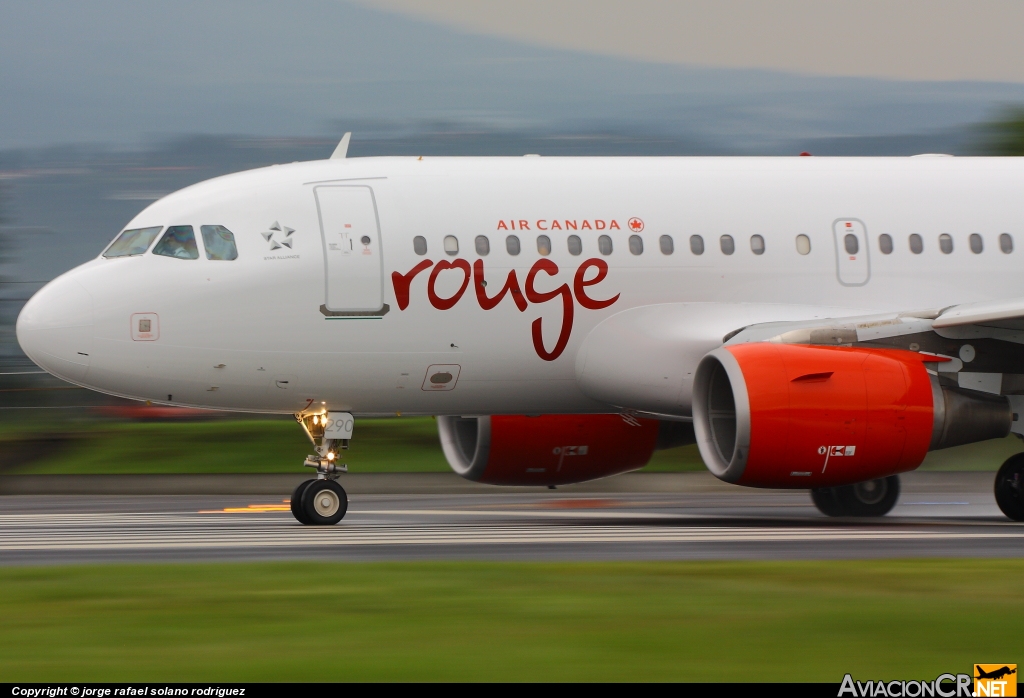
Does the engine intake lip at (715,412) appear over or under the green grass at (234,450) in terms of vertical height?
over

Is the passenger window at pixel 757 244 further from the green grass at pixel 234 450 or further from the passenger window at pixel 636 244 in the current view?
the green grass at pixel 234 450

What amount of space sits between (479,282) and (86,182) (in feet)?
399

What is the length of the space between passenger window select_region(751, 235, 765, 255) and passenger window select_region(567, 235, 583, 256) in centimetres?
184

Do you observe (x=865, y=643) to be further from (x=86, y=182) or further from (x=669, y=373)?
(x=86, y=182)

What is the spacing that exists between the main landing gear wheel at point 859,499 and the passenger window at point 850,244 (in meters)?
2.85

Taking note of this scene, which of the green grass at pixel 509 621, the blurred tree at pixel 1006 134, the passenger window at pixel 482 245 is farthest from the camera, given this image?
the blurred tree at pixel 1006 134

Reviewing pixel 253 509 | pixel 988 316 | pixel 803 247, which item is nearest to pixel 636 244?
pixel 803 247

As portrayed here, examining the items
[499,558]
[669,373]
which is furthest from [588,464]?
[499,558]

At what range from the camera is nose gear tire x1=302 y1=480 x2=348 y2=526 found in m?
14.6

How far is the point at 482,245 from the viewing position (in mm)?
15188

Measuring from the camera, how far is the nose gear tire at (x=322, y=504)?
A: 1458cm

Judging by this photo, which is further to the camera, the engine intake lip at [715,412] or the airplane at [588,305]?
the engine intake lip at [715,412]

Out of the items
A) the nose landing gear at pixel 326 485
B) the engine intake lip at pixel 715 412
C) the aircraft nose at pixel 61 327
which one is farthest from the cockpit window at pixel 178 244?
the engine intake lip at pixel 715 412

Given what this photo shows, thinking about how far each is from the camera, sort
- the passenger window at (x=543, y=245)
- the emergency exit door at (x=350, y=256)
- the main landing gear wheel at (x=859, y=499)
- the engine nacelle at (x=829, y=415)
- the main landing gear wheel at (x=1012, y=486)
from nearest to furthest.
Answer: the engine nacelle at (x=829, y=415)
the emergency exit door at (x=350, y=256)
the passenger window at (x=543, y=245)
the main landing gear wheel at (x=1012, y=486)
the main landing gear wheel at (x=859, y=499)
